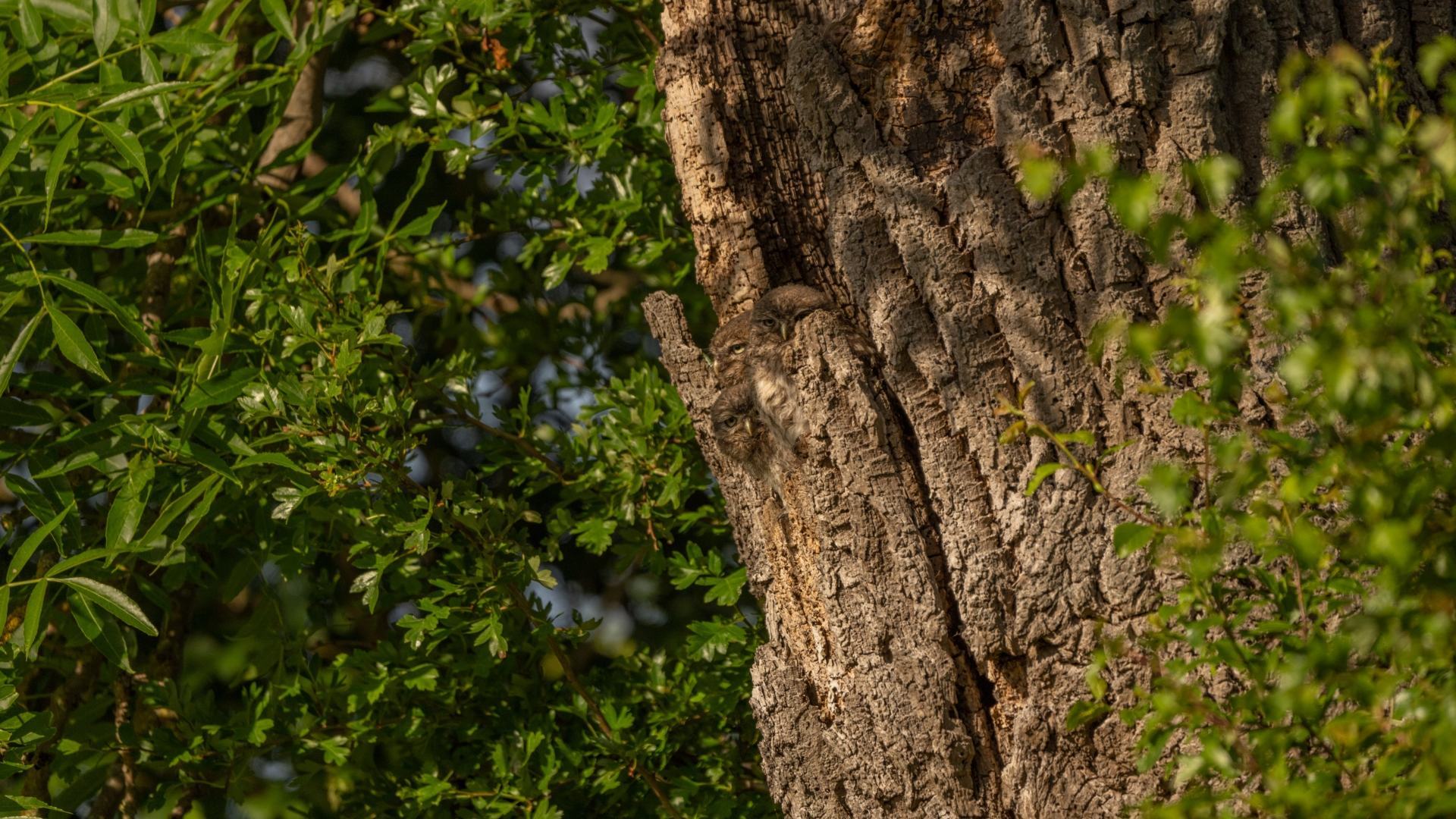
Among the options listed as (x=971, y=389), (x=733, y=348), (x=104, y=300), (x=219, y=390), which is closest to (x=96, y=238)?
(x=104, y=300)

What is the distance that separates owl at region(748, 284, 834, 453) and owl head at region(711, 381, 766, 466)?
0.02 meters

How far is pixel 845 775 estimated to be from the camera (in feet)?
5.13

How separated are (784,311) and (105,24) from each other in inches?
48.7

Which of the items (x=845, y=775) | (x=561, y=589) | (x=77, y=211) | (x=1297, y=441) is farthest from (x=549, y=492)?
(x=1297, y=441)

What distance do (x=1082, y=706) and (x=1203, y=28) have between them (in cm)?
82

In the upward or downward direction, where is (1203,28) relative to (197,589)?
upward

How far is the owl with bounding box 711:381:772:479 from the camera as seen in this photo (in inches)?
63.3

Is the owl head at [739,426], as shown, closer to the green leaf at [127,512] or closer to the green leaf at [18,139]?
the green leaf at [127,512]

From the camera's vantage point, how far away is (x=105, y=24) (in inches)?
77.7

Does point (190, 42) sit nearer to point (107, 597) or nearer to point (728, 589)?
point (107, 597)

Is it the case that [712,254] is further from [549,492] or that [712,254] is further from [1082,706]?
[549,492]

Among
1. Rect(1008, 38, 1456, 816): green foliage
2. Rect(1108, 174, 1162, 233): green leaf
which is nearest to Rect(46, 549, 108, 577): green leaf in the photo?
Rect(1008, 38, 1456, 816): green foliage

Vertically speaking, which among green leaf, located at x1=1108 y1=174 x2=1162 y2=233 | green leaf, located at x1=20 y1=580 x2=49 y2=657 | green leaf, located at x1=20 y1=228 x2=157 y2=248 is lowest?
green leaf, located at x1=20 y1=580 x2=49 y2=657

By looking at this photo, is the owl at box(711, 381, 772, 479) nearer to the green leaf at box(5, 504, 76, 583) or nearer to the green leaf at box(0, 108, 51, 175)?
the green leaf at box(5, 504, 76, 583)
